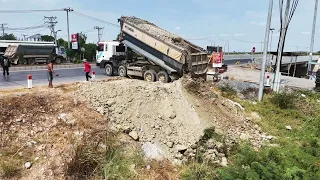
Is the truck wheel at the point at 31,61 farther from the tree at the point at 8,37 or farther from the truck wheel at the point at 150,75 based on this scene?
the tree at the point at 8,37

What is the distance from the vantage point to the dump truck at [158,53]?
41.9 ft

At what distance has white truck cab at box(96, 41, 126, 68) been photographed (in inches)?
719

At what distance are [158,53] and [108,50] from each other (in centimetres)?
606

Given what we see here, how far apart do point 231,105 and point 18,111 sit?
278 inches

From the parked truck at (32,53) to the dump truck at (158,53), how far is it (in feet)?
64.4

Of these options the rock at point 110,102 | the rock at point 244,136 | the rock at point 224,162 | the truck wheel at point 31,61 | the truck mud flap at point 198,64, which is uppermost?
the truck mud flap at point 198,64

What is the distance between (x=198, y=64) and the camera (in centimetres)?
1348

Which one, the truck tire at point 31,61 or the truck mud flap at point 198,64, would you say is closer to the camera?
the truck mud flap at point 198,64

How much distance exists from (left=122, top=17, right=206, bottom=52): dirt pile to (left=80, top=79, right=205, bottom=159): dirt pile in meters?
4.19

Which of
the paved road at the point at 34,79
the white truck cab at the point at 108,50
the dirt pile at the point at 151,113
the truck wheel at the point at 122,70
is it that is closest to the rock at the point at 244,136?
the dirt pile at the point at 151,113

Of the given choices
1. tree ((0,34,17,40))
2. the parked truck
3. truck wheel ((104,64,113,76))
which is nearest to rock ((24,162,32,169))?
truck wheel ((104,64,113,76))

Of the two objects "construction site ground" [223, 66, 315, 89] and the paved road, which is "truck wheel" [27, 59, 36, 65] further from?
"construction site ground" [223, 66, 315, 89]

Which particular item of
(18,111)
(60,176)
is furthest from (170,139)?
(18,111)

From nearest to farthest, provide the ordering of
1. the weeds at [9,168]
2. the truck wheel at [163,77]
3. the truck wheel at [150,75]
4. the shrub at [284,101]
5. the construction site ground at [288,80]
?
the weeds at [9,168] < the shrub at [284,101] < the truck wheel at [163,77] < the truck wheel at [150,75] < the construction site ground at [288,80]
